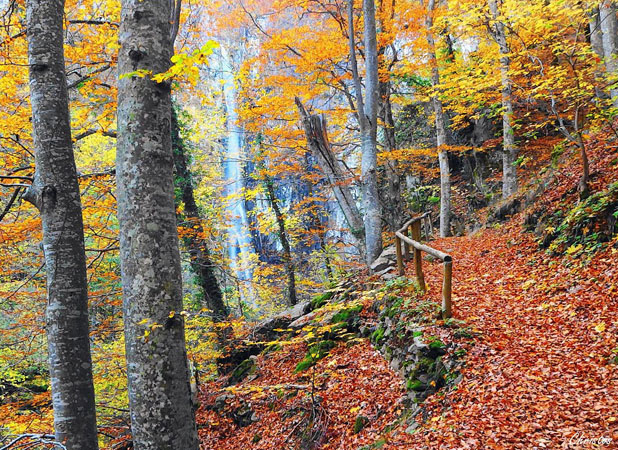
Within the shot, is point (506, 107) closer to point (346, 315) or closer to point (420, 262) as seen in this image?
point (420, 262)

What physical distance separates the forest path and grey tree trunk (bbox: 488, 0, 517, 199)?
5.47 metres

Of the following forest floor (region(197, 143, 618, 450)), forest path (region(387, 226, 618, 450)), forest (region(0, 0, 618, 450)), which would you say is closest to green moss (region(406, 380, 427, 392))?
forest (region(0, 0, 618, 450))

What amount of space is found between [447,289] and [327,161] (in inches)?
230

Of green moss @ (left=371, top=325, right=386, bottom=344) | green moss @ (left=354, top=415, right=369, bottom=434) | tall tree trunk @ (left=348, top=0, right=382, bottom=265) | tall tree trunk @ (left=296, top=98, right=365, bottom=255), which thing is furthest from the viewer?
tall tree trunk @ (left=296, top=98, right=365, bottom=255)

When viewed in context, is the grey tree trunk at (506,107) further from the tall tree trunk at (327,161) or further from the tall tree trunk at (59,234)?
the tall tree trunk at (59,234)

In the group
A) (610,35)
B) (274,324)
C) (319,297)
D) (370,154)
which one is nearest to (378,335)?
(319,297)

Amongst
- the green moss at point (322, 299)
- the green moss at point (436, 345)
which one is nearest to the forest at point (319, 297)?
the green moss at point (436, 345)

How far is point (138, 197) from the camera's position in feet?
8.97

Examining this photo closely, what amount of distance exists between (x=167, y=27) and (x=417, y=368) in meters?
4.53

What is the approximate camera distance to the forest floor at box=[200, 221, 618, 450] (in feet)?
10.9

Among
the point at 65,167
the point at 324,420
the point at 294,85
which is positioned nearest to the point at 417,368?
the point at 324,420

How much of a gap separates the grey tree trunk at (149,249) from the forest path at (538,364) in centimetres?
239

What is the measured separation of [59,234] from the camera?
3.40 meters

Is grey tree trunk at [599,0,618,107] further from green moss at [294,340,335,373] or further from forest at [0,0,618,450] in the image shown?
green moss at [294,340,335,373]
